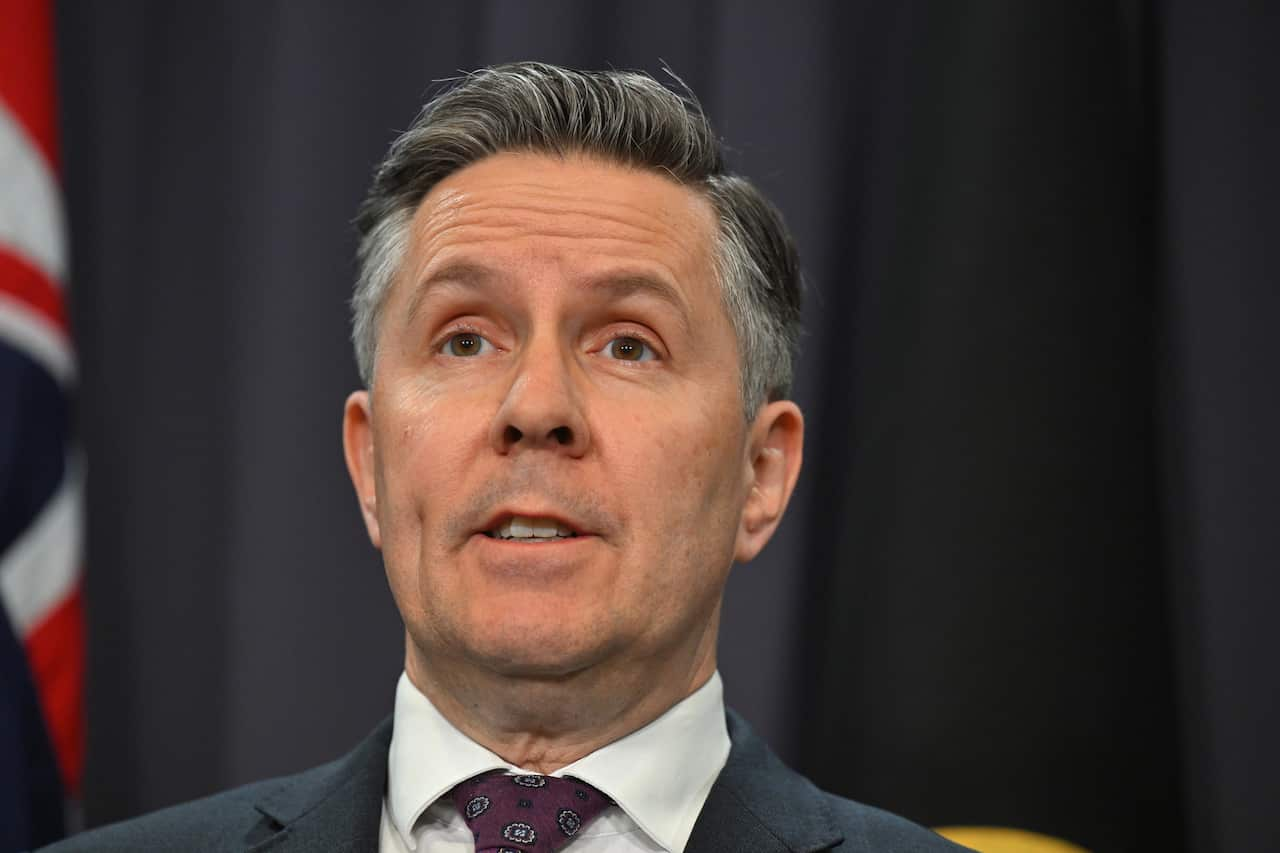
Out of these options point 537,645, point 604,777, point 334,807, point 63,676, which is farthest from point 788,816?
point 63,676

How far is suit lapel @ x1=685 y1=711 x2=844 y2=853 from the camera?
1.50m

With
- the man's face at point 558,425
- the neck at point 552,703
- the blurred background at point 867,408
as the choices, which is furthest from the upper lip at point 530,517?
the blurred background at point 867,408

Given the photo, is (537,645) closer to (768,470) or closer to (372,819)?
(372,819)

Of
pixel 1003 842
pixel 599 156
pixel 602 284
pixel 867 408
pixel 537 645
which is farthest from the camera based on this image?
pixel 867 408

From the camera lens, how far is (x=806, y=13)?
2564 millimetres

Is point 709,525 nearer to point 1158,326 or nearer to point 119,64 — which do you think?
point 1158,326

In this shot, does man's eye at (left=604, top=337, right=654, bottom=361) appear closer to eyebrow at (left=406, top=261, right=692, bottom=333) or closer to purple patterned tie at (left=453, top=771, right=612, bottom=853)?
eyebrow at (left=406, top=261, right=692, bottom=333)

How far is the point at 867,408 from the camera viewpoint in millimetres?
2439

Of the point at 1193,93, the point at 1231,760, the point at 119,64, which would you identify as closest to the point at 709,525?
the point at 1231,760

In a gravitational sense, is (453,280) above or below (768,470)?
above

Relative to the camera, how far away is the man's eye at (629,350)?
156cm

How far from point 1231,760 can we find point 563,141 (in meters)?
1.43

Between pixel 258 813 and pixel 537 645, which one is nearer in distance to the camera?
pixel 537 645

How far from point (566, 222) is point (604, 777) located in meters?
0.60
